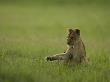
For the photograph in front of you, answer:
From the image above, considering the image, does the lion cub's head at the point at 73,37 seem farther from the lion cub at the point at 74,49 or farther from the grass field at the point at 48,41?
the grass field at the point at 48,41

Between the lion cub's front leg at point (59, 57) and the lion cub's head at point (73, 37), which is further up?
the lion cub's head at point (73, 37)

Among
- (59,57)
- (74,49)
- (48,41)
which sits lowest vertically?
(59,57)

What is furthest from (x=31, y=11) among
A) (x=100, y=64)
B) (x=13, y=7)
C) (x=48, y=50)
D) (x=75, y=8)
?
(x=100, y=64)

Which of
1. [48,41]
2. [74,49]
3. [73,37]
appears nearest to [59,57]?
[74,49]

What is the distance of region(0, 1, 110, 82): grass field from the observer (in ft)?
37.9

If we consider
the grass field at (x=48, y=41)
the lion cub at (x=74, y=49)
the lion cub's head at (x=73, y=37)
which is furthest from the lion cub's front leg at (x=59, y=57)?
the lion cub's head at (x=73, y=37)

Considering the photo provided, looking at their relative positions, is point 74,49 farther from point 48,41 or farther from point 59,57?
point 48,41

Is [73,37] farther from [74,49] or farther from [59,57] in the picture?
[59,57]

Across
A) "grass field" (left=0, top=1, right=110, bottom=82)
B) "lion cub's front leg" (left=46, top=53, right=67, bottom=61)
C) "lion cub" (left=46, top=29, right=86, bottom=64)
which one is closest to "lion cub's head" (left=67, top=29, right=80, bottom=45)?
"lion cub" (left=46, top=29, right=86, bottom=64)

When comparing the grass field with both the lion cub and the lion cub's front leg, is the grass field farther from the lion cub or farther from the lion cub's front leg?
the lion cub

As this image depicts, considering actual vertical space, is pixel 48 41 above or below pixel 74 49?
above

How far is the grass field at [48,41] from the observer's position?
11562 mm

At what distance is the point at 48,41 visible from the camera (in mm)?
22750

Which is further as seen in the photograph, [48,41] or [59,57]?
[48,41]
